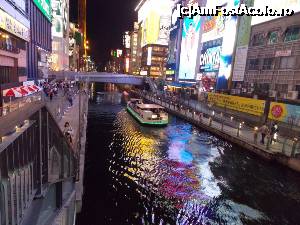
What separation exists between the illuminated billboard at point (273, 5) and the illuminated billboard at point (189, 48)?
30.9m

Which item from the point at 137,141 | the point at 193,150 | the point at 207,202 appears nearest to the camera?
the point at 207,202

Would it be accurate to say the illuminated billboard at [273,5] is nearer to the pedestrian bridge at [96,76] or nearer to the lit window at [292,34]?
the lit window at [292,34]

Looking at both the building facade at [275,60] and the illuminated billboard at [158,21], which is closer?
the building facade at [275,60]

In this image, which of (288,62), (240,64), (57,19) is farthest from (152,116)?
(57,19)

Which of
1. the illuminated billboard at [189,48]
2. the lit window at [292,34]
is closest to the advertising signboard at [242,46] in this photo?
the lit window at [292,34]

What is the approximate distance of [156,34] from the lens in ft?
493

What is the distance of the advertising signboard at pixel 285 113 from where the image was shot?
1035 inches

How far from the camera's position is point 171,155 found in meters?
24.7

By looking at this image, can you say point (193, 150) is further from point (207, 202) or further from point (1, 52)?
point (1, 52)

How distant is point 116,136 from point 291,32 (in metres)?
28.5

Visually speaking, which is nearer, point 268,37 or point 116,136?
point 116,136

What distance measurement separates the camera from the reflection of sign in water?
2436 inches

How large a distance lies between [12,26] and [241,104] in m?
32.6

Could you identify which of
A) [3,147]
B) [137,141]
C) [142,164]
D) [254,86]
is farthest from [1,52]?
[254,86]
